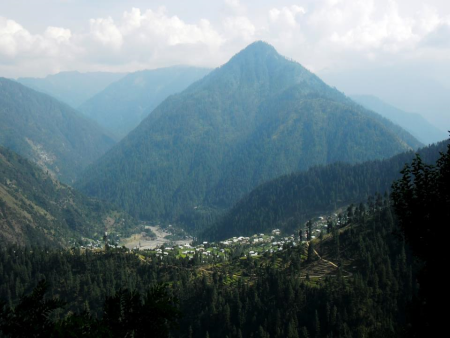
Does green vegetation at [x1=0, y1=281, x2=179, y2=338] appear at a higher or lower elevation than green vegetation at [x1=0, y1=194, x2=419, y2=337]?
higher

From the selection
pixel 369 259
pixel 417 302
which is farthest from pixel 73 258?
pixel 417 302

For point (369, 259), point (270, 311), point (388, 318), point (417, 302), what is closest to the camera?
point (417, 302)

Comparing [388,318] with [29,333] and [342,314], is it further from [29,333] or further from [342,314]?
[29,333]

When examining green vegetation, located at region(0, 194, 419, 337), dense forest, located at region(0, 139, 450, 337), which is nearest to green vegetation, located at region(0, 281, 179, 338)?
dense forest, located at region(0, 139, 450, 337)

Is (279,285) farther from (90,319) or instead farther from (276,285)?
(90,319)

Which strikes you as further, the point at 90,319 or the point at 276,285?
the point at 276,285

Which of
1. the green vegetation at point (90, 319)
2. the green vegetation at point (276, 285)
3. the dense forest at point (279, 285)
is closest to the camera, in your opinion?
the green vegetation at point (90, 319)

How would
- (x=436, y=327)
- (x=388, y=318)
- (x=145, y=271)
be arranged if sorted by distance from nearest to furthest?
(x=436, y=327) < (x=388, y=318) < (x=145, y=271)

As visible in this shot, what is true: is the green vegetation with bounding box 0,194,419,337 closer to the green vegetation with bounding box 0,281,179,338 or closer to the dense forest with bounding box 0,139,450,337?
the dense forest with bounding box 0,139,450,337

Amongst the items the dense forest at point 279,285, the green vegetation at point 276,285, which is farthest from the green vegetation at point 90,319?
the green vegetation at point 276,285

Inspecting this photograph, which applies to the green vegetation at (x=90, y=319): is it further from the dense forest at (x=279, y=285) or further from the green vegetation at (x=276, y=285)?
the green vegetation at (x=276, y=285)

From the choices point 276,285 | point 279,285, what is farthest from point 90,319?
point 276,285
